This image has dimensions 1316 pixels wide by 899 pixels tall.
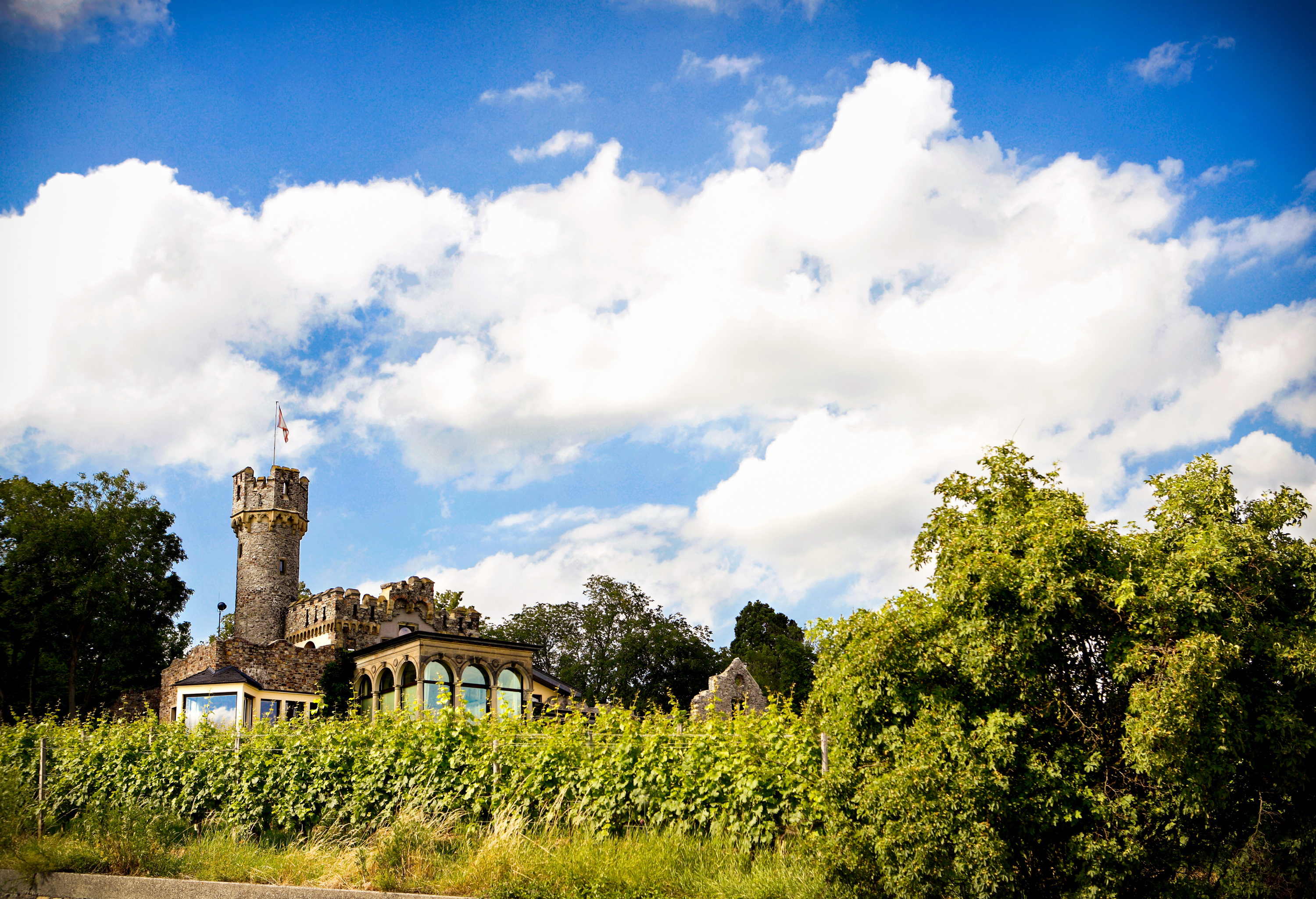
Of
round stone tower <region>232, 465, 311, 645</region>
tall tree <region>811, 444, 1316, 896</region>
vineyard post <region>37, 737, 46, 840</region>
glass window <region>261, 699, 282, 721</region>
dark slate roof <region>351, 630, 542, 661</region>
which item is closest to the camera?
tall tree <region>811, 444, 1316, 896</region>

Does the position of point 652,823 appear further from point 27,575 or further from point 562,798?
point 27,575

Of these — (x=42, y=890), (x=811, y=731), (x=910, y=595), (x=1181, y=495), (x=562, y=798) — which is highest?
(x=1181, y=495)

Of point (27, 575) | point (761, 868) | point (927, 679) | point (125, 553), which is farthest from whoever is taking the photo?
point (125, 553)

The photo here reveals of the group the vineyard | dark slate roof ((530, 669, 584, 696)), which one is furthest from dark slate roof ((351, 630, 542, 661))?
the vineyard

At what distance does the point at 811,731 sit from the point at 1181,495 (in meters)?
3.97

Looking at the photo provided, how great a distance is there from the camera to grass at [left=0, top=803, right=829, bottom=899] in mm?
8367

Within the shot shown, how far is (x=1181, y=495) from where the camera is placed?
772cm

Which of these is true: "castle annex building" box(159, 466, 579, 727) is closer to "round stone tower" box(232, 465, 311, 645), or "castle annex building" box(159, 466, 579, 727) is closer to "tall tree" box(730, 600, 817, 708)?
"round stone tower" box(232, 465, 311, 645)

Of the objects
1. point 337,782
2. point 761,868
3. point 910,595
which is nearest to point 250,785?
point 337,782

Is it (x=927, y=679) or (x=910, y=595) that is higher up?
(x=910, y=595)

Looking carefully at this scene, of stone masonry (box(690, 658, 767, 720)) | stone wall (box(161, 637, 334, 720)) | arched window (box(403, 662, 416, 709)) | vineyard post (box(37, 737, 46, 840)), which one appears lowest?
vineyard post (box(37, 737, 46, 840))

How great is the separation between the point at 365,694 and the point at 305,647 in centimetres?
302

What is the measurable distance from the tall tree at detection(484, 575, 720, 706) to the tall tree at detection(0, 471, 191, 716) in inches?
841

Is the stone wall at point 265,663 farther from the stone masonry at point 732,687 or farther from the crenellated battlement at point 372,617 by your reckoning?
the stone masonry at point 732,687
